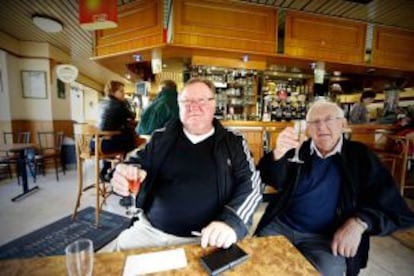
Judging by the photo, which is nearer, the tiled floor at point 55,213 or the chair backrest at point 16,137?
the tiled floor at point 55,213

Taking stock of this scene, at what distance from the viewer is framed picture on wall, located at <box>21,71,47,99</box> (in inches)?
196

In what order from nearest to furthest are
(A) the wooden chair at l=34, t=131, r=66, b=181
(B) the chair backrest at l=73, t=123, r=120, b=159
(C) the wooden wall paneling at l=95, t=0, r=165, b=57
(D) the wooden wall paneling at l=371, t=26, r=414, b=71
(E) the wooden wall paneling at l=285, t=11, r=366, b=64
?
(B) the chair backrest at l=73, t=123, r=120, b=159 < (C) the wooden wall paneling at l=95, t=0, r=165, b=57 < (E) the wooden wall paneling at l=285, t=11, r=366, b=64 < (D) the wooden wall paneling at l=371, t=26, r=414, b=71 < (A) the wooden chair at l=34, t=131, r=66, b=181

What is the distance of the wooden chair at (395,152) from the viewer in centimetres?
296

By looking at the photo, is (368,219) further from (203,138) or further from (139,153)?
(139,153)

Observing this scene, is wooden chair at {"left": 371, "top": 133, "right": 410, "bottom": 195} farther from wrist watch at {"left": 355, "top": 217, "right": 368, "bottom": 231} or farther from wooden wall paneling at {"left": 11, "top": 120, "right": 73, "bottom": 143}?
wooden wall paneling at {"left": 11, "top": 120, "right": 73, "bottom": 143}

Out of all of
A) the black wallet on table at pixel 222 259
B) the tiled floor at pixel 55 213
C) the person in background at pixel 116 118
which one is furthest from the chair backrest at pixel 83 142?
the black wallet on table at pixel 222 259

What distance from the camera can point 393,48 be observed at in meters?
4.27

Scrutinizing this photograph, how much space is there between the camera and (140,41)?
3330mm

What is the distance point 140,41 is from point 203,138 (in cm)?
258

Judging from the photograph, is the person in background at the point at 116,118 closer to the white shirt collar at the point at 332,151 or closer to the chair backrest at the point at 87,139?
the chair backrest at the point at 87,139

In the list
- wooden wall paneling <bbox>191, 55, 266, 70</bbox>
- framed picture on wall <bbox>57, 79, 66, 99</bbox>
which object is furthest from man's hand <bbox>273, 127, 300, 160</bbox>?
framed picture on wall <bbox>57, 79, 66, 99</bbox>

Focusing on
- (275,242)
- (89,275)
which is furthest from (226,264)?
(89,275)

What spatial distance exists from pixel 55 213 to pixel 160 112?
1898 mm

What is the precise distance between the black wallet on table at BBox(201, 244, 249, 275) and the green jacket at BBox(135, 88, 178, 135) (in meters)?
1.86
